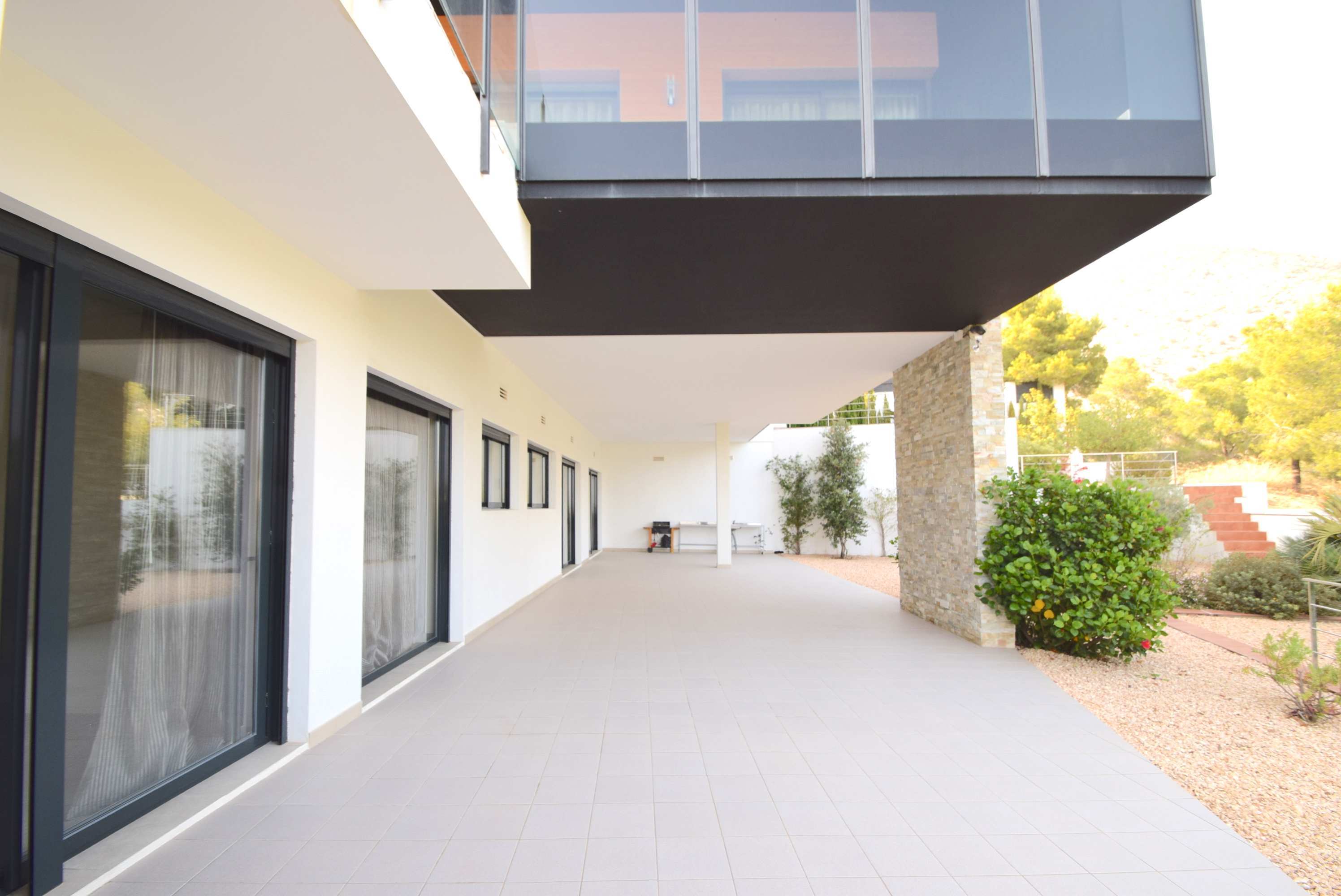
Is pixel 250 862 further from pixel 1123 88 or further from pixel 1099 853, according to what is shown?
pixel 1123 88

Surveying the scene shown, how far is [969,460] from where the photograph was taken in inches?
234

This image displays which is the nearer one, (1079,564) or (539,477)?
(1079,564)

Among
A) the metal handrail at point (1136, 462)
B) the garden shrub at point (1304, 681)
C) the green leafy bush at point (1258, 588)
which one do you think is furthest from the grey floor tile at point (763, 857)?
the metal handrail at point (1136, 462)

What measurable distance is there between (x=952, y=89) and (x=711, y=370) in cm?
448

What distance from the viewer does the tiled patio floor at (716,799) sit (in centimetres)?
230

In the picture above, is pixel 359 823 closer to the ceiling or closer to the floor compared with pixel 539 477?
closer to the floor

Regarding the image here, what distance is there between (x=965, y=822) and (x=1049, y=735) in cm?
138

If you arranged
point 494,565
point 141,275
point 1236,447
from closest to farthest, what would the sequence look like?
1. point 141,275
2. point 494,565
3. point 1236,447


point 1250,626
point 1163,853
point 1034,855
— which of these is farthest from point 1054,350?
point 1034,855

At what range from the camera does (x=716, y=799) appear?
9.46 feet

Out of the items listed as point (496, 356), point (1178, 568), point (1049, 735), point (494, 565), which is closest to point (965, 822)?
point (1049, 735)

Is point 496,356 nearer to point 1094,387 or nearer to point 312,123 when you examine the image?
point 312,123

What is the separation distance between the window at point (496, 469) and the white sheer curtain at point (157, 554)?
10.7 feet

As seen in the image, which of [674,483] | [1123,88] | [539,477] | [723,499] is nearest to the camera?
[1123,88]
